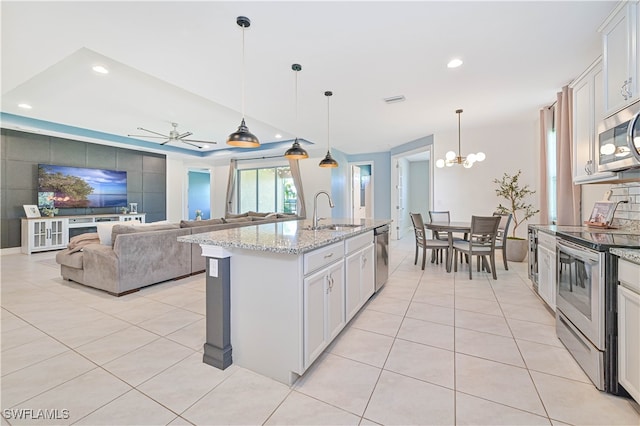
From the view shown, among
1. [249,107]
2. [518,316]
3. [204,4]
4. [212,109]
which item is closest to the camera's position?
[204,4]

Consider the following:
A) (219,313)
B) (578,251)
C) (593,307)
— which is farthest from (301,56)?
(593,307)

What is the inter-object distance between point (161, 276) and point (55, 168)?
16.5 feet

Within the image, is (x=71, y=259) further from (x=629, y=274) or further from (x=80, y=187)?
(x=629, y=274)

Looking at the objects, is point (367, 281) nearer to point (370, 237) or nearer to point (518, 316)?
point (370, 237)

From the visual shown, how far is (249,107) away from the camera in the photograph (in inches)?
173

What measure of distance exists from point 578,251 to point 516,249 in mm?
3539

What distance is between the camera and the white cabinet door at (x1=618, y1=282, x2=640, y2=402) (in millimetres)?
1406

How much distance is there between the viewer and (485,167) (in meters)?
5.80

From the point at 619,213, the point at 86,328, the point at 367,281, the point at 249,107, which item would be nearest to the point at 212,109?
the point at 249,107

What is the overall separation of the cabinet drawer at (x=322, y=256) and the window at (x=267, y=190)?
Answer: 245 inches

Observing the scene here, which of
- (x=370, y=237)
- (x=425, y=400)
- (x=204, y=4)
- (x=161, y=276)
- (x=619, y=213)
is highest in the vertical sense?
(x=204, y=4)

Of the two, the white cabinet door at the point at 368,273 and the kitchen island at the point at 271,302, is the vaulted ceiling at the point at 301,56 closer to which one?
the kitchen island at the point at 271,302

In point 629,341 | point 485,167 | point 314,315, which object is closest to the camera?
point 629,341

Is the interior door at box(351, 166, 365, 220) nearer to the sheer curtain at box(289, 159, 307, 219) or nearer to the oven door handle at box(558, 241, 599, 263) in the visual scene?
the sheer curtain at box(289, 159, 307, 219)
